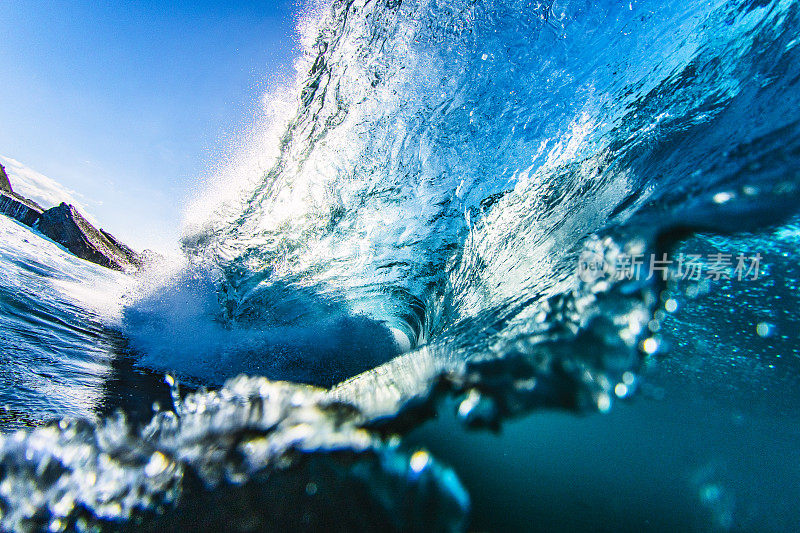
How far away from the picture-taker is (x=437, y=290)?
219 inches

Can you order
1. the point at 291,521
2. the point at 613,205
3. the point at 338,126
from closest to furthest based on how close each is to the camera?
the point at 291,521
the point at 613,205
the point at 338,126

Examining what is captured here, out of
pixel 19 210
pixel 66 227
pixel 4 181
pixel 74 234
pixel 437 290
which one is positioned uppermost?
pixel 4 181

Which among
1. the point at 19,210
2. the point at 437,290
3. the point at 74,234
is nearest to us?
the point at 437,290

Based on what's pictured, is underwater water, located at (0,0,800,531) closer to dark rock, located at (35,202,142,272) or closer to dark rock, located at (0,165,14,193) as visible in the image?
dark rock, located at (35,202,142,272)

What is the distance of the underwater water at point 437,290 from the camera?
36.4 inches

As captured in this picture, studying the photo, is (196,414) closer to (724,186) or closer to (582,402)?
(582,402)

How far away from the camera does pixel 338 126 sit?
3764mm

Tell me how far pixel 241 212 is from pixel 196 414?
4366mm

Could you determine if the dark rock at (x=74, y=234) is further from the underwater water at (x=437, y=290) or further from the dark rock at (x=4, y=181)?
the underwater water at (x=437, y=290)

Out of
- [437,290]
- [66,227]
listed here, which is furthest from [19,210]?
[437,290]

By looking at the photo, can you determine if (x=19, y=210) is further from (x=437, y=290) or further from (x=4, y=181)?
(x=437, y=290)

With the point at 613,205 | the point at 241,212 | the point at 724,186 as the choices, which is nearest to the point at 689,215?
the point at 724,186

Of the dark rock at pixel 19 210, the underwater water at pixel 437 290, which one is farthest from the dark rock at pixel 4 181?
the underwater water at pixel 437 290

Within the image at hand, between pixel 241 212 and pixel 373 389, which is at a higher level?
pixel 241 212
